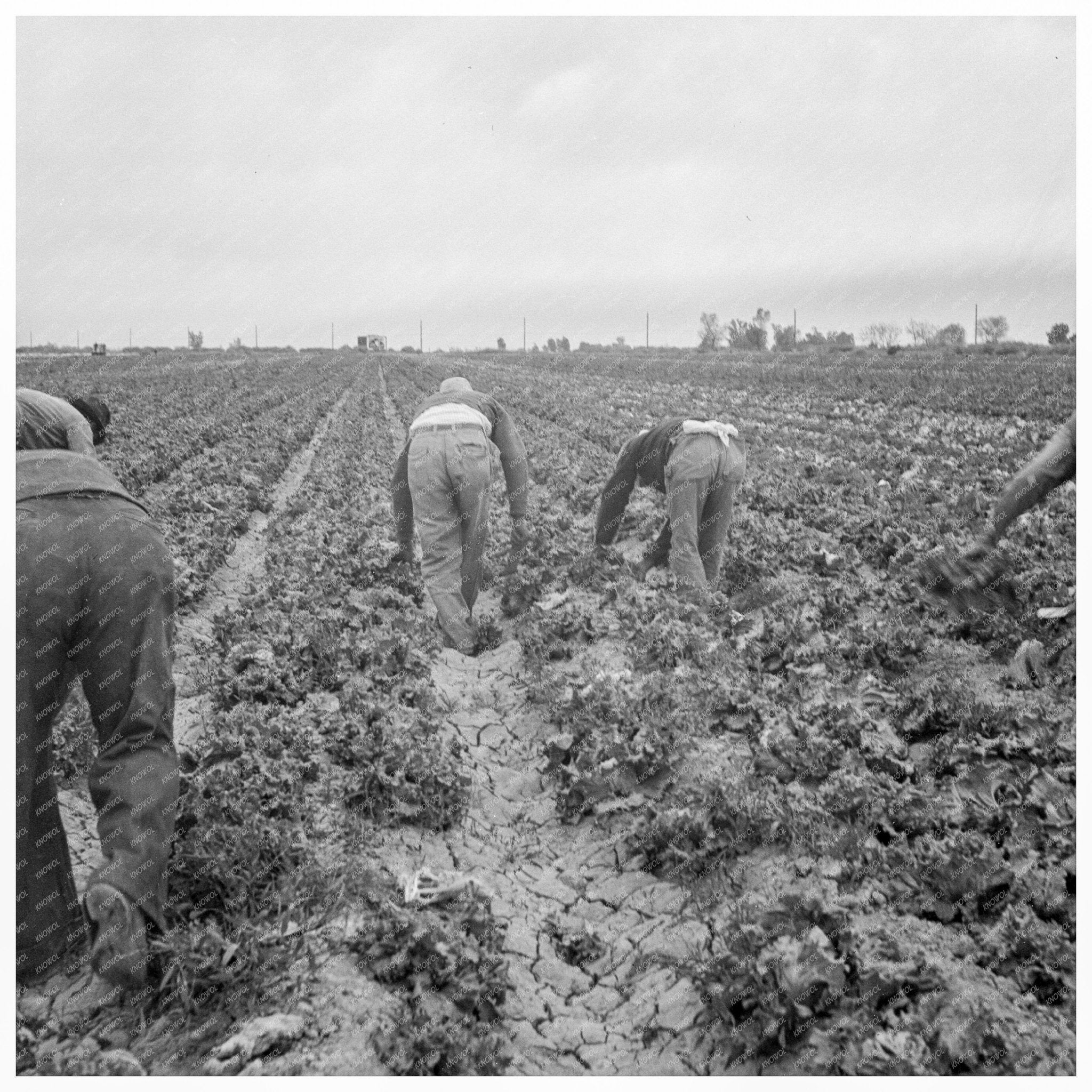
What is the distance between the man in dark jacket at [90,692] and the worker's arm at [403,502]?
138 inches

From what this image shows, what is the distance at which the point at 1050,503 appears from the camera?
8164mm

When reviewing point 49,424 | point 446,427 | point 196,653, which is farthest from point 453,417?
point 49,424

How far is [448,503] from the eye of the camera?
6414mm

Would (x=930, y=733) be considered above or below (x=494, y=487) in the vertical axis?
below

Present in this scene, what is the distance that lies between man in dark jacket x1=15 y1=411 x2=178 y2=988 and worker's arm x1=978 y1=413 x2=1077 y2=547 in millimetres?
3905

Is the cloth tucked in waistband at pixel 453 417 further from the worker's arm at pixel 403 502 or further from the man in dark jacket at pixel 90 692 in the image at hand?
the man in dark jacket at pixel 90 692

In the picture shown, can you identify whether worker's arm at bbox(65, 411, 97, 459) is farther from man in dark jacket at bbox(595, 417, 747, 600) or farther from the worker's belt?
man in dark jacket at bbox(595, 417, 747, 600)

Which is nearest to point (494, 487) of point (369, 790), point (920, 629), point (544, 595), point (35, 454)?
point (544, 595)

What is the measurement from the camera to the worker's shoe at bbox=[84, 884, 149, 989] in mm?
2695

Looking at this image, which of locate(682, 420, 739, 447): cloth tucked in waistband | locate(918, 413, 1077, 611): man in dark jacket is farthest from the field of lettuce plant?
locate(682, 420, 739, 447): cloth tucked in waistband

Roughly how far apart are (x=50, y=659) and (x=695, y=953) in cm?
236

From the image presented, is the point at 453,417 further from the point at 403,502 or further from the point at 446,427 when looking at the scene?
the point at 403,502

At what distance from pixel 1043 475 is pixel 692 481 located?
257 cm

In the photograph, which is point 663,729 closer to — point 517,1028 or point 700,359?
point 517,1028
